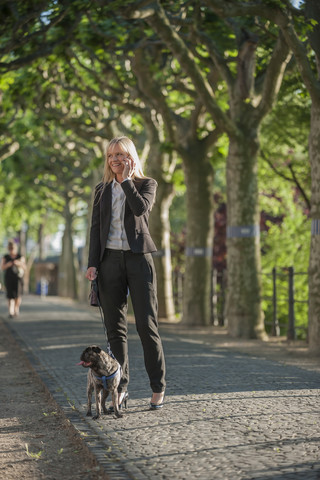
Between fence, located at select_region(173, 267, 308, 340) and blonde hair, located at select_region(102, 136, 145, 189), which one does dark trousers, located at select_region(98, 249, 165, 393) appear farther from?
fence, located at select_region(173, 267, 308, 340)

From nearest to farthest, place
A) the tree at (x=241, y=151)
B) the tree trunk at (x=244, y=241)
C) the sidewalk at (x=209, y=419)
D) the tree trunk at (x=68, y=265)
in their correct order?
the sidewalk at (x=209, y=419)
the tree at (x=241, y=151)
the tree trunk at (x=244, y=241)
the tree trunk at (x=68, y=265)

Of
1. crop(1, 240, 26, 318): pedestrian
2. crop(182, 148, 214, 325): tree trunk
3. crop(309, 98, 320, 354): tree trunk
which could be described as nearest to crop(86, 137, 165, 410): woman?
crop(309, 98, 320, 354): tree trunk

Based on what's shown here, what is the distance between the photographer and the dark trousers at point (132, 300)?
706cm

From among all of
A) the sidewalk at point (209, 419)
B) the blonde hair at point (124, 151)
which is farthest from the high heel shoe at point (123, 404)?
the blonde hair at point (124, 151)

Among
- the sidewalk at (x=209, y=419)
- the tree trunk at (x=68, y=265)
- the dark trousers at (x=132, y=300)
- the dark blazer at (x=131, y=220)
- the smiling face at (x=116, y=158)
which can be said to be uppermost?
the tree trunk at (x=68, y=265)

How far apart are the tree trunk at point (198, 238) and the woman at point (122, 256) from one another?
43.0 feet

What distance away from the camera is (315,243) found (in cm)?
1307

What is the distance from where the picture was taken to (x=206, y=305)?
2039cm

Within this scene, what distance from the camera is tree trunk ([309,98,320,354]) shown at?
42.5 feet

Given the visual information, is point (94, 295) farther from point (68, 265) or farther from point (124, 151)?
point (68, 265)

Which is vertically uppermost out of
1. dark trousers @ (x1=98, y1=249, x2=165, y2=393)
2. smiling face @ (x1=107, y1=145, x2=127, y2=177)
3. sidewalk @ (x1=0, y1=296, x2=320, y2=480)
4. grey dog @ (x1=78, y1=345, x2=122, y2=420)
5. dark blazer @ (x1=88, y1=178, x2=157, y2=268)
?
smiling face @ (x1=107, y1=145, x2=127, y2=177)

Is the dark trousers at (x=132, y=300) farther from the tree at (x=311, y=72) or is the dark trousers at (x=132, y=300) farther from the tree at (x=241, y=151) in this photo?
the tree at (x=241, y=151)

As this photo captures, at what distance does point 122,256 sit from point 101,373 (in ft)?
2.98

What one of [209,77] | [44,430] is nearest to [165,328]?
[209,77]
